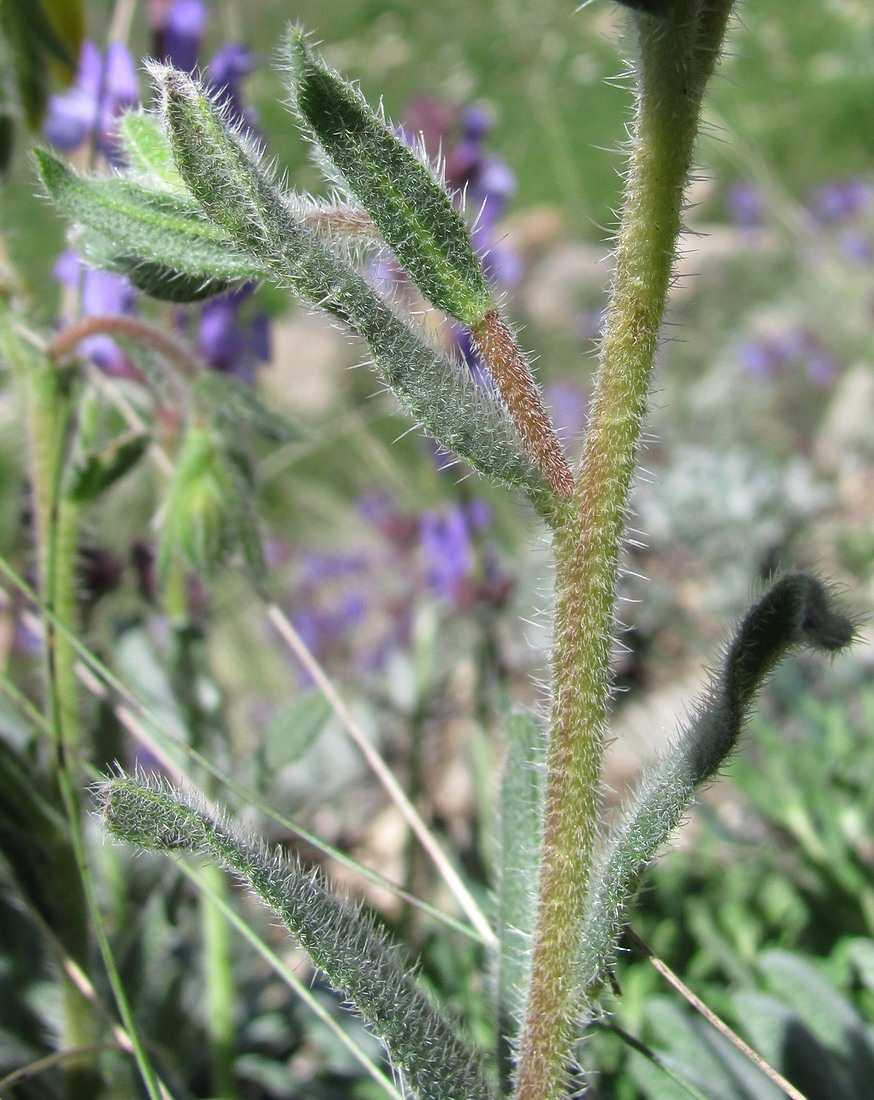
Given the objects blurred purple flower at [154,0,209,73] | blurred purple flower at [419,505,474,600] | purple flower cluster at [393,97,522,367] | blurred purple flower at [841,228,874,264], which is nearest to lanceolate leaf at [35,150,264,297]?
blurred purple flower at [154,0,209,73]

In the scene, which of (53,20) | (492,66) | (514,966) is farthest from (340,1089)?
(492,66)

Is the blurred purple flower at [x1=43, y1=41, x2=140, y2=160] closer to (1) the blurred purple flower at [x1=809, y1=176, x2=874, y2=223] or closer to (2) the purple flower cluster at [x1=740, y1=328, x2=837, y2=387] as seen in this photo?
(2) the purple flower cluster at [x1=740, y1=328, x2=837, y2=387]

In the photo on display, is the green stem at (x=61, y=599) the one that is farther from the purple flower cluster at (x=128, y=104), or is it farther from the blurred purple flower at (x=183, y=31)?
the blurred purple flower at (x=183, y=31)

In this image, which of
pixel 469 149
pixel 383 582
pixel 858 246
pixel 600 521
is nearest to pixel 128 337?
pixel 600 521

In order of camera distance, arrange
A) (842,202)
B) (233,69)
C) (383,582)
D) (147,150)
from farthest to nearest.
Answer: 1. (842,202)
2. (383,582)
3. (233,69)
4. (147,150)

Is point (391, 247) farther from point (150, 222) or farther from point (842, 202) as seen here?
point (842, 202)

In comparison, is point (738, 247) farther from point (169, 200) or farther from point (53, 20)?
point (169, 200)
